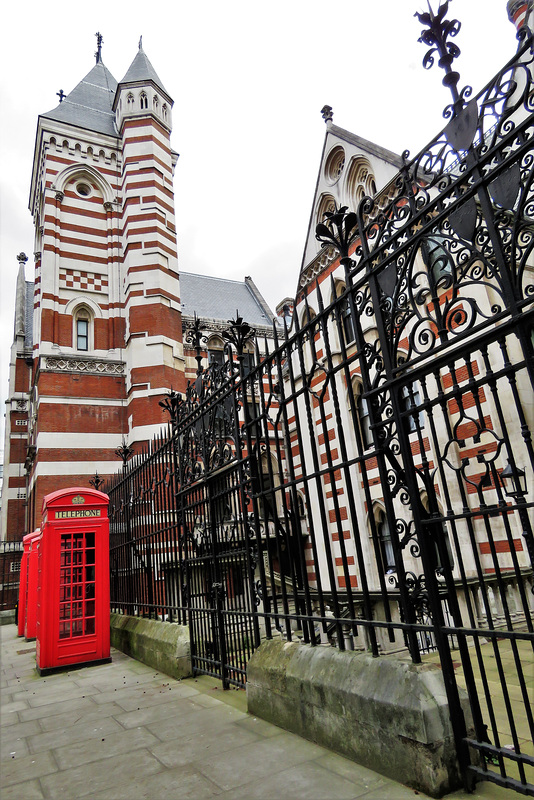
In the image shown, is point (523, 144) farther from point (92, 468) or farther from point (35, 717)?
point (92, 468)

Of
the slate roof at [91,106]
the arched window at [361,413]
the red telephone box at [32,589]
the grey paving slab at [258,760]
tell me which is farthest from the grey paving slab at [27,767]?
the slate roof at [91,106]

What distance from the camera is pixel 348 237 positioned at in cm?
390

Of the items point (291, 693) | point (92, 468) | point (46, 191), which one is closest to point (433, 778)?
point (291, 693)

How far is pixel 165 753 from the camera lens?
12.1 feet

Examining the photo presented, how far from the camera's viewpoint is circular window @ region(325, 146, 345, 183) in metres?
15.1

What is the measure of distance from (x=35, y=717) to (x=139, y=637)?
276 cm

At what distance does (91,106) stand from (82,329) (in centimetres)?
1145

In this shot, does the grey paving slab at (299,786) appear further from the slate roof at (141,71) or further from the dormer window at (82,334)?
the slate roof at (141,71)

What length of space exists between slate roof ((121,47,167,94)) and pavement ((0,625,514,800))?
2348 centimetres

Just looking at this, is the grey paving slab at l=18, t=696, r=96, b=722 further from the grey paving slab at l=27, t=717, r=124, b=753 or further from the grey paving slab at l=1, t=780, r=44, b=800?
the grey paving slab at l=1, t=780, r=44, b=800

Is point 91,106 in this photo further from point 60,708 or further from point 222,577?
point 60,708

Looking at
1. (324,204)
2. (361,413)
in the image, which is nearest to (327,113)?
(324,204)

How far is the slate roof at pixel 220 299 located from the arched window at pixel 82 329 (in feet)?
22.9

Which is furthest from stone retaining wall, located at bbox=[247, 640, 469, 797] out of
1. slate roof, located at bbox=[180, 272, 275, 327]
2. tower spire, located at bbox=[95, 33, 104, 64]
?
tower spire, located at bbox=[95, 33, 104, 64]
